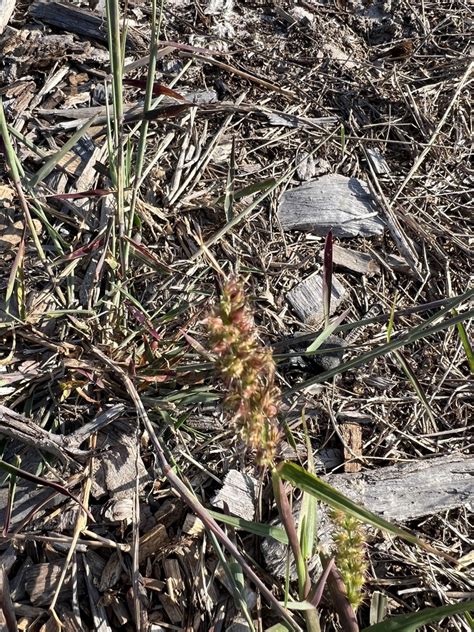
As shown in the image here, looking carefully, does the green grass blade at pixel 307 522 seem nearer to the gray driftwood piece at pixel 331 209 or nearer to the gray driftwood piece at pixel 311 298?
the gray driftwood piece at pixel 311 298

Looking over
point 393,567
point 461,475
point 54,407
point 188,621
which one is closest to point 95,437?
point 54,407

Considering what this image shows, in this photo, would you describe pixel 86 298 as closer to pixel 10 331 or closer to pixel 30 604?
pixel 10 331

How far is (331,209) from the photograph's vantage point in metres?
1.79

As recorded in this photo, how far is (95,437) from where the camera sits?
1.40m

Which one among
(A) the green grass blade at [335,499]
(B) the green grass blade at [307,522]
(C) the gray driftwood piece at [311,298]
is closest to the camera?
(A) the green grass blade at [335,499]

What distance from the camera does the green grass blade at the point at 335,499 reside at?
0.80 m

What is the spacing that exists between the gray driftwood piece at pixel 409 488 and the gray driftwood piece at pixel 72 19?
1372 millimetres

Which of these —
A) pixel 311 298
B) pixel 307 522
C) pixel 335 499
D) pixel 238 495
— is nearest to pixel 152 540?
pixel 238 495

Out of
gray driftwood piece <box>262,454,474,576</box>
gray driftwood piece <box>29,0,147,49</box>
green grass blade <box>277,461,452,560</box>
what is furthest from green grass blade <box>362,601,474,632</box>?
gray driftwood piece <box>29,0,147,49</box>

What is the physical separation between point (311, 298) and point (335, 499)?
868 millimetres

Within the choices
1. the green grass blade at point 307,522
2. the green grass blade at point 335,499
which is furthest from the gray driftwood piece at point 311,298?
the green grass blade at point 335,499

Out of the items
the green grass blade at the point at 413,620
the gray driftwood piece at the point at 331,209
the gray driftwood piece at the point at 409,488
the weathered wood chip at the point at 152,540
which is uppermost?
the gray driftwood piece at the point at 331,209

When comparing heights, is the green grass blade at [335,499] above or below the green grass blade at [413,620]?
above

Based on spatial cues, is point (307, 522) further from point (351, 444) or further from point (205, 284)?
point (205, 284)
